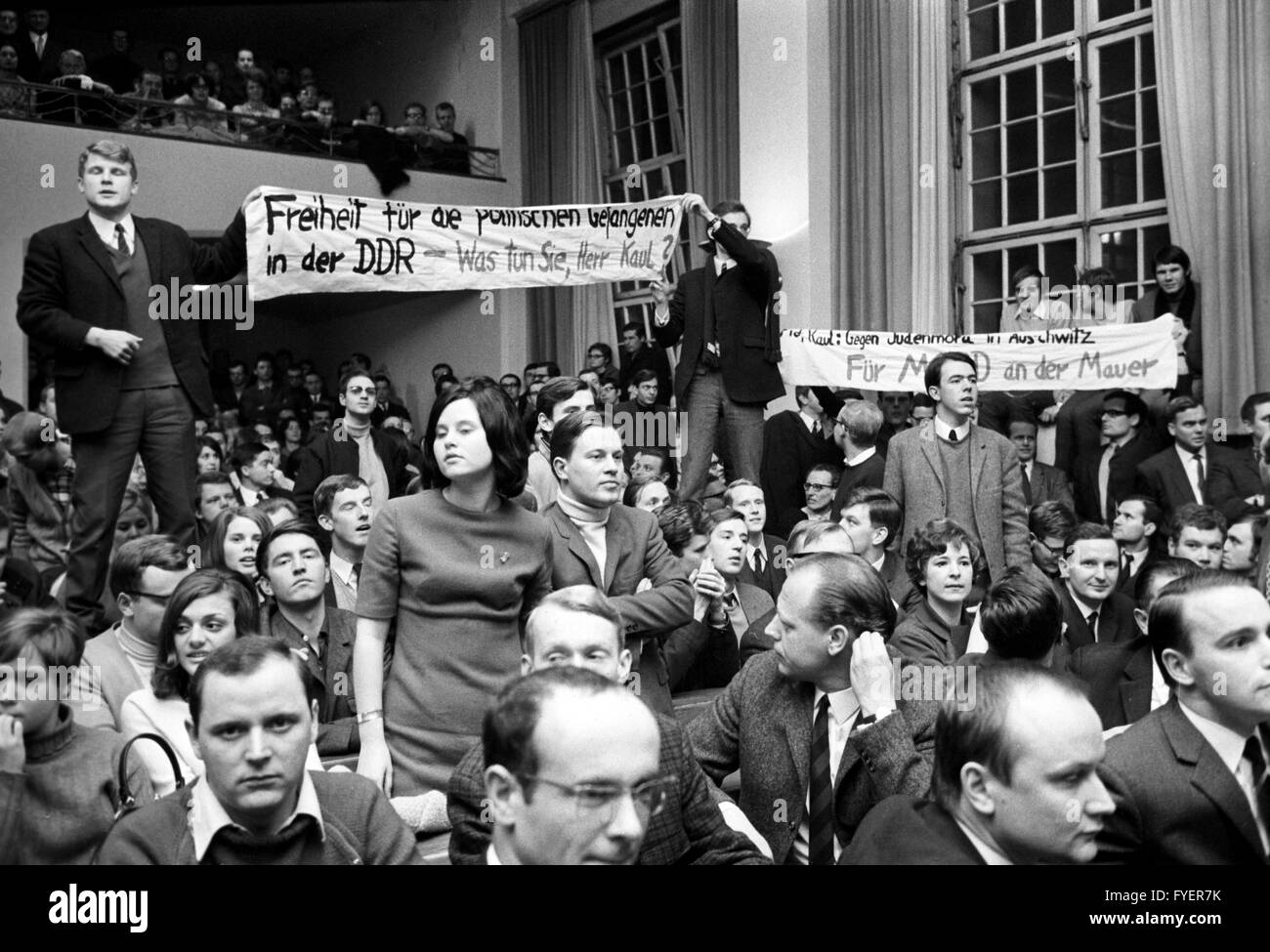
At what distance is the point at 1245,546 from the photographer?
4906mm

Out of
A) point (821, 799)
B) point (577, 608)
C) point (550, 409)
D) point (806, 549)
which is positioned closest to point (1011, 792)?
point (821, 799)

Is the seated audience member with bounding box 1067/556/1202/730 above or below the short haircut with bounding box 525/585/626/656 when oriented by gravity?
below

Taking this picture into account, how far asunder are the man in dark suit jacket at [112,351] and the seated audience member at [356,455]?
4.96 feet

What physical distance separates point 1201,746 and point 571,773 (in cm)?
123

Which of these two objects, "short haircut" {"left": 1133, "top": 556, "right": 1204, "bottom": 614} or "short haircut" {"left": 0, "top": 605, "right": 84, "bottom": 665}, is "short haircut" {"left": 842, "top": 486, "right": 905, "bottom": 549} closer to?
"short haircut" {"left": 1133, "top": 556, "right": 1204, "bottom": 614}

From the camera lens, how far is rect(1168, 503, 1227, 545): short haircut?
4.93 meters

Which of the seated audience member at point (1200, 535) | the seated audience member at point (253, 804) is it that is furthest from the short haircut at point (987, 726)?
the seated audience member at point (1200, 535)

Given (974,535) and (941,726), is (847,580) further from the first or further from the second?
(974,535)

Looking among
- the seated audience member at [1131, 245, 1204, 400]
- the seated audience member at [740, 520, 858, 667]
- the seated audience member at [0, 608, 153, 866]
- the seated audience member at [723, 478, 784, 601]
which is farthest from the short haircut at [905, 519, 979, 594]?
the seated audience member at [1131, 245, 1204, 400]

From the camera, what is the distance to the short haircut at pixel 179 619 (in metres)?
3.08

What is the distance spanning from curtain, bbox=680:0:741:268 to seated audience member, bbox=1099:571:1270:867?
7.69m
